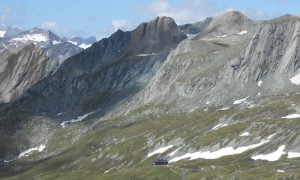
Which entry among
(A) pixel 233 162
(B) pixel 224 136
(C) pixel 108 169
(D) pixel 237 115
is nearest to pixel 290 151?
(A) pixel 233 162

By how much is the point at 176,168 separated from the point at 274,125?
36.1 m

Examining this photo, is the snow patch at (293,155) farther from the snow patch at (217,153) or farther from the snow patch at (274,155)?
the snow patch at (217,153)

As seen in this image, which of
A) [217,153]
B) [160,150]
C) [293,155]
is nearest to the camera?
[293,155]

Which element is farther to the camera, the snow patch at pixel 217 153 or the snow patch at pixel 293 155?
the snow patch at pixel 217 153

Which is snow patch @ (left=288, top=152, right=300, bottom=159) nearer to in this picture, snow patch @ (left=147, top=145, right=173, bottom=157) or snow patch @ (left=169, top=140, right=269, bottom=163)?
snow patch @ (left=169, top=140, right=269, bottom=163)

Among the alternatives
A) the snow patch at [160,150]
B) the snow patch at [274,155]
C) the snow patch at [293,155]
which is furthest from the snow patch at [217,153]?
the snow patch at [160,150]

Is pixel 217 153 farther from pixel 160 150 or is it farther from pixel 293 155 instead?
pixel 160 150

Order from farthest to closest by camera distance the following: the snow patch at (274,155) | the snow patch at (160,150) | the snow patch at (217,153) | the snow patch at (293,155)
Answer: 1. the snow patch at (160,150)
2. the snow patch at (217,153)
3. the snow patch at (274,155)
4. the snow patch at (293,155)

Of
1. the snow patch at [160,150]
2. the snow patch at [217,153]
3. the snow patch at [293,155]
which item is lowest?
the snow patch at [293,155]

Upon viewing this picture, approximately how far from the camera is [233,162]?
13788 centimetres

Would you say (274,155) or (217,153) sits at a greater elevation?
(217,153)

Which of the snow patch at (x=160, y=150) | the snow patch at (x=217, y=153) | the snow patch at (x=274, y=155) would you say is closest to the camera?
the snow patch at (x=274, y=155)

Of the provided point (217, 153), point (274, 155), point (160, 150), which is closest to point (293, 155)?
point (274, 155)

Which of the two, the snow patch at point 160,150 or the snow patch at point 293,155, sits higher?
the snow patch at point 160,150
